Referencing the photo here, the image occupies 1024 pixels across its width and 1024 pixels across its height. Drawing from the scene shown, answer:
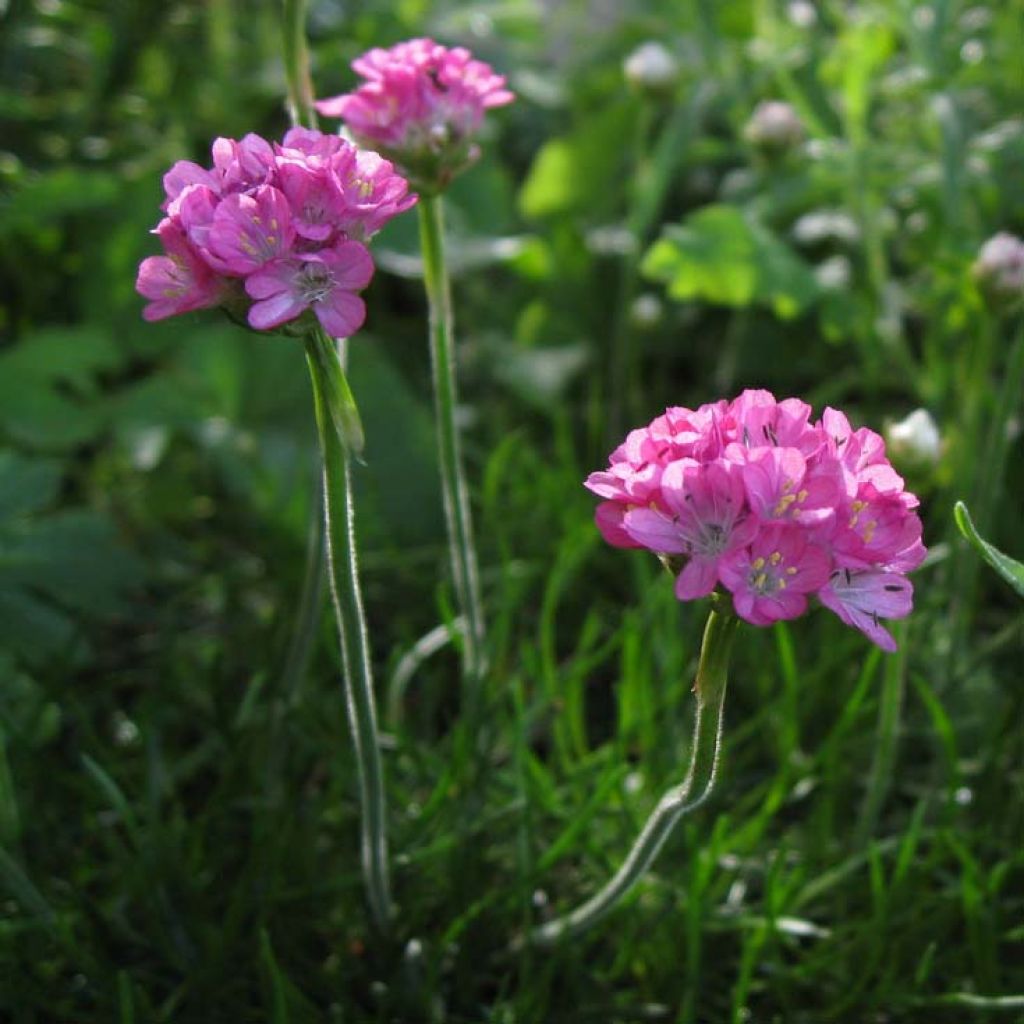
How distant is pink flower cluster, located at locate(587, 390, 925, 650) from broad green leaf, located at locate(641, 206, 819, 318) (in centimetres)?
84

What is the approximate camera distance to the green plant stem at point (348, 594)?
83 cm

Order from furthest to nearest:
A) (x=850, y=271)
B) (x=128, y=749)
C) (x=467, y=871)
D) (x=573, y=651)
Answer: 1. (x=850, y=271)
2. (x=573, y=651)
3. (x=128, y=749)
4. (x=467, y=871)

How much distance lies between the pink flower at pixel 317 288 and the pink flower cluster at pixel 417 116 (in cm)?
31

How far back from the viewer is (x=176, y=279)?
2.74 feet

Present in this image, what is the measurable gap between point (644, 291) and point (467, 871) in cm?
143

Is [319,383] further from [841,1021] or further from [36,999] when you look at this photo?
[841,1021]

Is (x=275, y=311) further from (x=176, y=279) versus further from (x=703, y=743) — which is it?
(x=703, y=743)

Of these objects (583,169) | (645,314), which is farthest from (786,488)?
(583,169)

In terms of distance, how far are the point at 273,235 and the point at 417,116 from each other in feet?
1.11

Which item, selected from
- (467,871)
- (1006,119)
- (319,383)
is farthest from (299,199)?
(1006,119)

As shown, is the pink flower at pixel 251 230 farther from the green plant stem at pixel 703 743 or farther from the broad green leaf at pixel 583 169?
the broad green leaf at pixel 583 169

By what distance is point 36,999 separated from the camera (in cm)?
111

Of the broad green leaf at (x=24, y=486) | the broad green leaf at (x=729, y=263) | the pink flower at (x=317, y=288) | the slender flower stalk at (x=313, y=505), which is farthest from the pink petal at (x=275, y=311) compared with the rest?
the broad green leaf at (x=729, y=263)

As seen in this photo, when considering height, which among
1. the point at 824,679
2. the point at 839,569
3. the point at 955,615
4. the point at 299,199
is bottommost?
the point at 824,679
